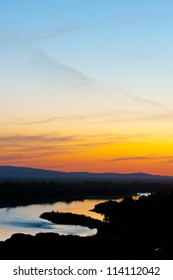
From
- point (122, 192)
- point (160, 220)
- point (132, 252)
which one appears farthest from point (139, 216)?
point (122, 192)

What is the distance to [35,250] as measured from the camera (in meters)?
26.4

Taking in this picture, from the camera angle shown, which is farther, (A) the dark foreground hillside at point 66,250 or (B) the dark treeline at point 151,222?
(B) the dark treeline at point 151,222

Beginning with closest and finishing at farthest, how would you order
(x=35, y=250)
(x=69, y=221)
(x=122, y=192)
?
(x=35, y=250) < (x=69, y=221) < (x=122, y=192)

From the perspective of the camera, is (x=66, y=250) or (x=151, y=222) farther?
(x=151, y=222)

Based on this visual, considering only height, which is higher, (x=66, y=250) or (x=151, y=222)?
(x=151, y=222)

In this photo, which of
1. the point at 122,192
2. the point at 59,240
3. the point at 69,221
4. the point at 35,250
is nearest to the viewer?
the point at 35,250

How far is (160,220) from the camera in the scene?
1786 inches

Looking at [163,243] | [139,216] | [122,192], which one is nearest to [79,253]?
[163,243]

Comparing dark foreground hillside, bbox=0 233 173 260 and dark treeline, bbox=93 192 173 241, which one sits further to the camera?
dark treeline, bbox=93 192 173 241

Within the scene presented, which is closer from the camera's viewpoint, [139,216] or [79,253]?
[79,253]
